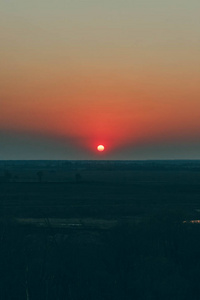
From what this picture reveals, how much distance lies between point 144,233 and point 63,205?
33.9 meters

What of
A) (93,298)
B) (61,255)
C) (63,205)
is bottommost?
(93,298)

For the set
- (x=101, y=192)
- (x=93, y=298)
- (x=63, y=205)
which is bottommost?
Result: (x=93, y=298)

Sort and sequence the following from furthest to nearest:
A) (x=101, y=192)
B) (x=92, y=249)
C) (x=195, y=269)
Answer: (x=101, y=192) → (x=92, y=249) → (x=195, y=269)

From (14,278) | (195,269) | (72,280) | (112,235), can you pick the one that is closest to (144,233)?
(112,235)

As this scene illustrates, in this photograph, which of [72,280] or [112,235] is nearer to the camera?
[72,280]

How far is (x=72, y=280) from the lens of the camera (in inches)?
934

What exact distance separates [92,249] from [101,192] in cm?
5342

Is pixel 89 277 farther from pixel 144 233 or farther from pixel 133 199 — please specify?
pixel 133 199

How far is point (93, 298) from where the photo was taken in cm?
2241

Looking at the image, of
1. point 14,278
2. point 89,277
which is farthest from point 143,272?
point 14,278

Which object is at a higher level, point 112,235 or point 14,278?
point 112,235

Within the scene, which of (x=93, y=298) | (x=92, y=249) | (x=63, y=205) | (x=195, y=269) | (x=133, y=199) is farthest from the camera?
(x=133, y=199)

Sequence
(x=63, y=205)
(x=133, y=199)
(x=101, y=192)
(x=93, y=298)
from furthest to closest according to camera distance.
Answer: (x=101, y=192) → (x=133, y=199) → (x=63, y=205) → (x=93, y=298)

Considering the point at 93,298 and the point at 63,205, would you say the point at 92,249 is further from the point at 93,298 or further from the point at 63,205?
the point at 63,205
